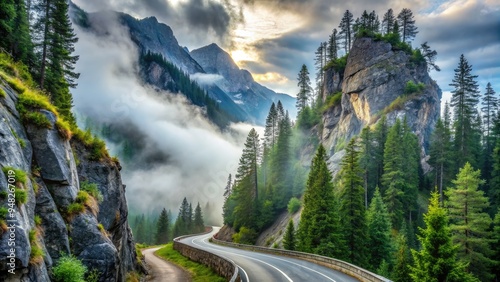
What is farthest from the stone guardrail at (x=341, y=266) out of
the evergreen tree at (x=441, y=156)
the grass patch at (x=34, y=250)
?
the evergreen tree at (x=441, y=156)

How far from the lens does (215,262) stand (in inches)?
1154

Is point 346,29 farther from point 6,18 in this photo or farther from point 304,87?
point 6,18

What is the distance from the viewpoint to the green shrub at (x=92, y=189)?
723 inches

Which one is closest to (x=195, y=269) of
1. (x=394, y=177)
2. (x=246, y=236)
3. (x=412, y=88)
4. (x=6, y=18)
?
(x=246, y=236)

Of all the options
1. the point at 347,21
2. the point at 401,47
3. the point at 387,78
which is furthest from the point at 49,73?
the point at 347,21

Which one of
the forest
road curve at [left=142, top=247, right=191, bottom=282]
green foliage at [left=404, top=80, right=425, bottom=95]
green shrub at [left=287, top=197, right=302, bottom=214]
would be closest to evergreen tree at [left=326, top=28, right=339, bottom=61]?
the forest

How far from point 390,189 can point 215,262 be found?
3160 cm

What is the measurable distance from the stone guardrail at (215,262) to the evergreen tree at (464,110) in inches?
1825

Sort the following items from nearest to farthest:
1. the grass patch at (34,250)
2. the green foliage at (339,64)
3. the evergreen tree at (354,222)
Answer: the grass patch at (34,250) < the evergreen tree at (354,222) < the green foliage at (339,64)

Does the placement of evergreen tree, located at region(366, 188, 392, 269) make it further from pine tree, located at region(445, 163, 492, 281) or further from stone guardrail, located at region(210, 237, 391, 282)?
stone guardrail, located at region(210, 237, 391, 282)

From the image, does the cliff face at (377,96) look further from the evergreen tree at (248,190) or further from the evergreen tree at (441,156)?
the evergreen tree at (248,190)

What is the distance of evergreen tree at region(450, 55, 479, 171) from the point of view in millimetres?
55500

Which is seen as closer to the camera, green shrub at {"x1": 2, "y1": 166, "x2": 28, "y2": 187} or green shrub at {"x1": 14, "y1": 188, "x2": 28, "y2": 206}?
green shrub at {"x1": 14, "y1": 188, "x2": 28, "y2": 206}

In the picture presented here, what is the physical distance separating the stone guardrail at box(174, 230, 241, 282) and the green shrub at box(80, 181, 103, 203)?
9037mm
